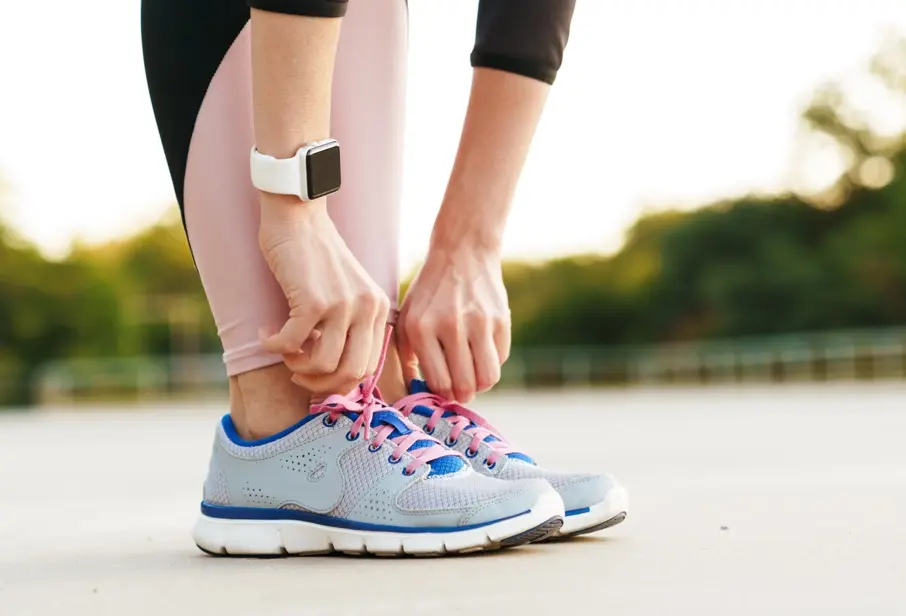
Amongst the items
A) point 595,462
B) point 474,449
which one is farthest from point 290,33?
point 595,462

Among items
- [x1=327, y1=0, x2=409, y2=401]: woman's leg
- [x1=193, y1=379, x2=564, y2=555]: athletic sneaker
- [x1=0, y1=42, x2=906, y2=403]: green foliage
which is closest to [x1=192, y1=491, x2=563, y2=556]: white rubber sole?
[x1=193, y1=379, x2=564, y2=555]: athletic sneaker

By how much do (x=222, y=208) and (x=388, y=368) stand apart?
0.32m

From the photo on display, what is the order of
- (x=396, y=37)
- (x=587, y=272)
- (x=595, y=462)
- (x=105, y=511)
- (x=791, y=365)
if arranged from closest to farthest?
1. (x=396, y=37)
2. (x=105, y=511)
3. (x=595, y=462)
4. (x=791, y=365)
5. (x=587, y=272)

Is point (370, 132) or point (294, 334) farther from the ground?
point (370, 132)

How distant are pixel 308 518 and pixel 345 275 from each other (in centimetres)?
Result: 33

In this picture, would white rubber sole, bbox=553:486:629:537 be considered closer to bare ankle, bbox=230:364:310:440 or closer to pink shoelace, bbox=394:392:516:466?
pink shoelace, bbox=394:392:516:466

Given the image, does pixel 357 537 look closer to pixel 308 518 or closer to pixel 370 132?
pixel 308 518

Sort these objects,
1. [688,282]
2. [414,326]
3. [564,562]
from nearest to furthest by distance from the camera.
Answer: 1. [564,562]
2. [414,326]
3. [688,282]

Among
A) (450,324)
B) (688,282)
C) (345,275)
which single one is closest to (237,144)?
(345,275)

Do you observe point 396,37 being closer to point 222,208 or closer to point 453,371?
point 222,208

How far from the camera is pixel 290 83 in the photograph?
1428mm

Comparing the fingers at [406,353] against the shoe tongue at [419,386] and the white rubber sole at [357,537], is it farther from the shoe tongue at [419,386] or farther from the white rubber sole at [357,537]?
the white rubber sole at [357,537]

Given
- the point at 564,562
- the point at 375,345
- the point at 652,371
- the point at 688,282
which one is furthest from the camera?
the point at 688,282

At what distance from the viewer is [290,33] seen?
4.62 ft
